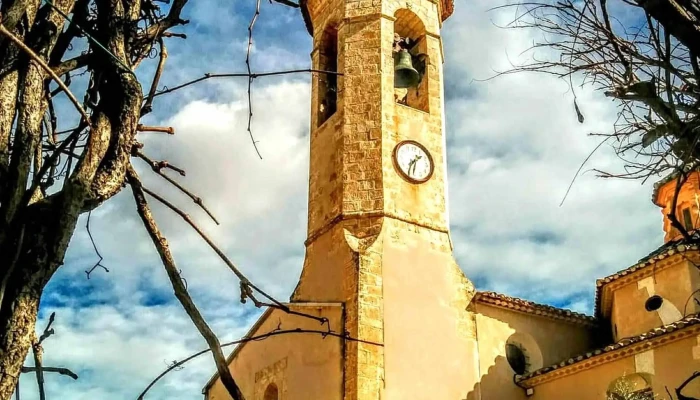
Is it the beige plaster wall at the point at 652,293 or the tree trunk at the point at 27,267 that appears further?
the beige plaster wall at the point at 652,293

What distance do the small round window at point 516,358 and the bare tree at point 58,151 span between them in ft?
42.4

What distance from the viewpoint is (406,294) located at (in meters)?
14.3

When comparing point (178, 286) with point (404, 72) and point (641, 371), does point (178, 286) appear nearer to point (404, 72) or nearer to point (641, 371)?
point (641, 371)

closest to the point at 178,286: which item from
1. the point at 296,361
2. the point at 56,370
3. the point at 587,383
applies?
the point at 56,370

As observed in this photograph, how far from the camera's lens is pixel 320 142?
16.2 meters

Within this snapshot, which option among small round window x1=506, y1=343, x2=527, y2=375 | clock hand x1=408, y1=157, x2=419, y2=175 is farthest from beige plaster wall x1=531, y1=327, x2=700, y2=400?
clock hand x1=408, y1=157, x2=419, y2=175

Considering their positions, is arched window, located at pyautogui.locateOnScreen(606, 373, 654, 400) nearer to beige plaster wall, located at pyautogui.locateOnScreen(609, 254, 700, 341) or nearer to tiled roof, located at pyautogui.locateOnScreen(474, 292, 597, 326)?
beige plaster wall, located at pyautogui.locateOnScreen(609, 254, 700, 341)

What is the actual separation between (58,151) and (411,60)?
1394cm

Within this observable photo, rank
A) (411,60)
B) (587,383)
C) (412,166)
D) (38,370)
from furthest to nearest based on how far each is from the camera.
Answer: (411,60) → (412,166) → (587,383) → (38,370)

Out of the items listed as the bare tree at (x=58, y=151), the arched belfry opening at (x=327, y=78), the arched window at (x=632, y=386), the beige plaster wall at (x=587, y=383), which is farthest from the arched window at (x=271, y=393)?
the bare tree at (x=58, y=151)

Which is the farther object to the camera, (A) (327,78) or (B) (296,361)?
(A) (327,78)

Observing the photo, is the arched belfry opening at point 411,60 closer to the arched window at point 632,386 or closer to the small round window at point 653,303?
the small round window at point 653,303

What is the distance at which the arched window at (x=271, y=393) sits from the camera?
49.4 feet

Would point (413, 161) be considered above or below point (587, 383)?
above
